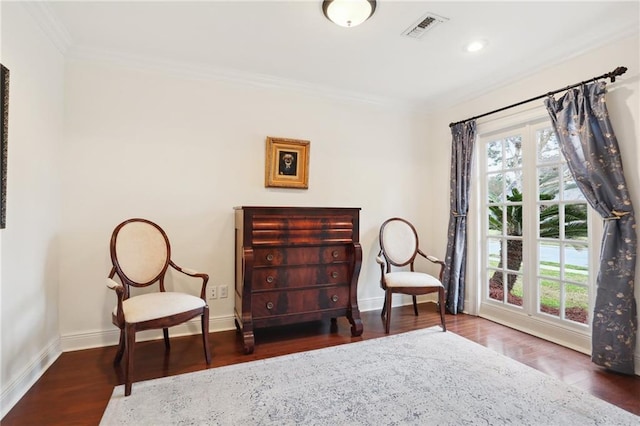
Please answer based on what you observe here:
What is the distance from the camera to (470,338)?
2768 mm

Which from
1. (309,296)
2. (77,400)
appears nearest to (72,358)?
(77,400)

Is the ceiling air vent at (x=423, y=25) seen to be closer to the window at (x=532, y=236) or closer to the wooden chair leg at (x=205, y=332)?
the window at (x=532, y=236)

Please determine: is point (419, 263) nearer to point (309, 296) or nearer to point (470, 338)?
point (470, 338)

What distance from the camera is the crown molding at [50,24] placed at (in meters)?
Result: 1.95

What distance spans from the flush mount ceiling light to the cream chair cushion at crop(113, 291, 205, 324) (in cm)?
211

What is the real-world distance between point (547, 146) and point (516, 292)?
4.57 feet

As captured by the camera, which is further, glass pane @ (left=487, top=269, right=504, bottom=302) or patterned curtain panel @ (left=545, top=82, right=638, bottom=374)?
glass pane @ (left=487, top=269, right=504, bottom=302)

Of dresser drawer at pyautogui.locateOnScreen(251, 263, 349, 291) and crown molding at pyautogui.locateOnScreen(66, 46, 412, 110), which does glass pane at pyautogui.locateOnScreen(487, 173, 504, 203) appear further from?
dresser drawer at pyautogui.locateOnScreen(251, 263, 349, 291)

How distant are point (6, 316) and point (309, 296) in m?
1.91

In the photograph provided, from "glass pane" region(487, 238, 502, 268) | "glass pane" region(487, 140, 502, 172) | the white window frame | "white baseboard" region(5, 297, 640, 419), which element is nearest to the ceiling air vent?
the white window frame

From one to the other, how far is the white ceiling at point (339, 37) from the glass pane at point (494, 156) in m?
0.59

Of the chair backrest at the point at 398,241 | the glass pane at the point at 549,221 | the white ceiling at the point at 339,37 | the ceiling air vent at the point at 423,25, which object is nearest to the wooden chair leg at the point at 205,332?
the chair backrest at the point at 398,241

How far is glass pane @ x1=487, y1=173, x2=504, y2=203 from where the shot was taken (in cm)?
326

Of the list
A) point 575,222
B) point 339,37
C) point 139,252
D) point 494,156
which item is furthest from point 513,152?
point 139,252
